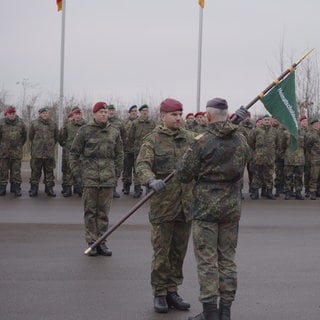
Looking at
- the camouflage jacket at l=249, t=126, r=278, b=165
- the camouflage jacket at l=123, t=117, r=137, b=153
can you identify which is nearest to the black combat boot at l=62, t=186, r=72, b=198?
the camouflage jacket at l=123, t=117, r=137, b=153

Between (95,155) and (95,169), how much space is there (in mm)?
230

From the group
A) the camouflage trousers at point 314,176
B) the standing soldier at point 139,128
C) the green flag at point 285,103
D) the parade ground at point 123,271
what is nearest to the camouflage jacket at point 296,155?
the camouflage trousers at point 314,176

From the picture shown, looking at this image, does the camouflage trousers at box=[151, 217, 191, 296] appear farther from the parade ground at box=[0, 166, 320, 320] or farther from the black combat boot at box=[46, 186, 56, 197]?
the black combat boot at box=[46, 186, 56, 197]

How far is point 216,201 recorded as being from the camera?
16.9 ft

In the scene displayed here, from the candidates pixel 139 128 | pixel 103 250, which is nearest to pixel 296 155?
pixel 139 128

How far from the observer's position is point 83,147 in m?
8.44

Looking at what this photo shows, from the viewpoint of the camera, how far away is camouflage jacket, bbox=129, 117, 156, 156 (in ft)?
47.0

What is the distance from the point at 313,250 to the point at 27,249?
4.13 m

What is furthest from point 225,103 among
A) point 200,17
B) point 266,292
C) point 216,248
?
point 200,17

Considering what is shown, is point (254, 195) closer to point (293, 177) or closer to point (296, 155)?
point (293, 177)

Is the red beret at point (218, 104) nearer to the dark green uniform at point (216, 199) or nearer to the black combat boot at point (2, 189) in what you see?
the dark green uniform at point (216, 199)

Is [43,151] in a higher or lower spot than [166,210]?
lower

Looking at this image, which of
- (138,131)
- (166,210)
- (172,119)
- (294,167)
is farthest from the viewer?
(294,167)

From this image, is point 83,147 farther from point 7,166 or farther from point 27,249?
point 7,166
